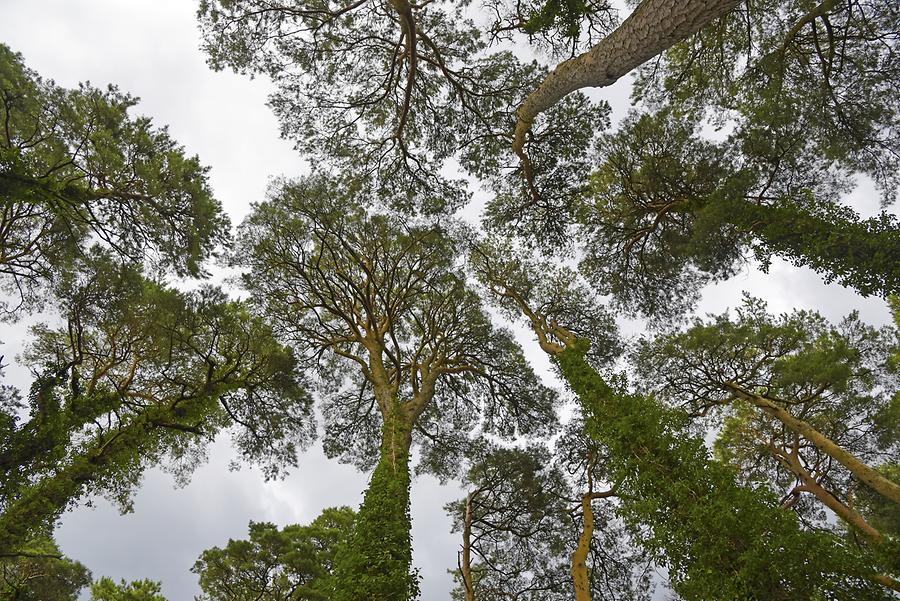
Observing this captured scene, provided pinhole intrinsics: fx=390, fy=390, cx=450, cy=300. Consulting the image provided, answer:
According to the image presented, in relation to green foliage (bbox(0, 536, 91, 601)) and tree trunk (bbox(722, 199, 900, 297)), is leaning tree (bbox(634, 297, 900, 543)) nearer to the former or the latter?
tree trunk (bbox(722, 199, 900, 297))

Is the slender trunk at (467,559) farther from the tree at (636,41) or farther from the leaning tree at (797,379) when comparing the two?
the tree at (636,41)

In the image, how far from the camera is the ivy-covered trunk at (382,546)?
4.79m

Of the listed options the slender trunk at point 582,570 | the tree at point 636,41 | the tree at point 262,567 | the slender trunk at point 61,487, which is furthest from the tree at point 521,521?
the tree at point 636,41

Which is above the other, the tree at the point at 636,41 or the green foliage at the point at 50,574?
the green foliage at the point at 50,574

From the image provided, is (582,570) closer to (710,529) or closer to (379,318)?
(710,529)

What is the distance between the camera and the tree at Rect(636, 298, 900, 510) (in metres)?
10.5

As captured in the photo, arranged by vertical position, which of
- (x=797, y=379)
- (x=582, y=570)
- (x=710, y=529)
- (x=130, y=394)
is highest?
(x=130, y=394)

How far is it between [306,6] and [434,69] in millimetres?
2980

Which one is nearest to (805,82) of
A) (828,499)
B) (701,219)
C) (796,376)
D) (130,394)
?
(701,219)

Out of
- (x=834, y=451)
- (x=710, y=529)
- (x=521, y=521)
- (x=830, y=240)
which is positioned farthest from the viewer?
(x=521, y=521)

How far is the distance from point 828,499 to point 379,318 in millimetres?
12747

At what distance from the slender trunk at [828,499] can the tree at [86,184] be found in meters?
15.5

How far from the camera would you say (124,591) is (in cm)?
1023

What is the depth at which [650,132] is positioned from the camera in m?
10.3
